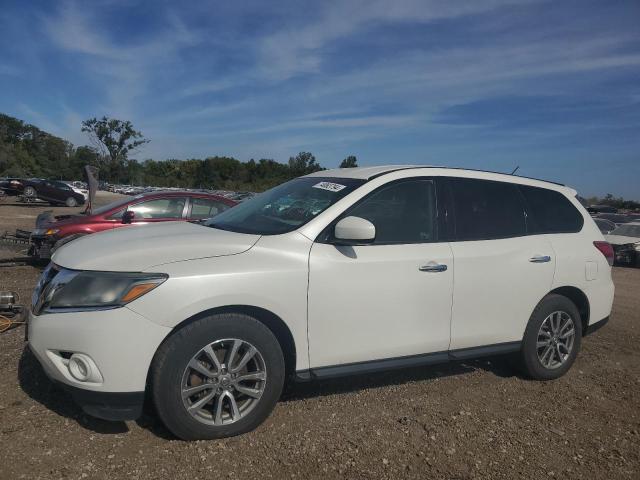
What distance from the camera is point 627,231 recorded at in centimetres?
1630

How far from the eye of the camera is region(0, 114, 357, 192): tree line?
8050 centimetres

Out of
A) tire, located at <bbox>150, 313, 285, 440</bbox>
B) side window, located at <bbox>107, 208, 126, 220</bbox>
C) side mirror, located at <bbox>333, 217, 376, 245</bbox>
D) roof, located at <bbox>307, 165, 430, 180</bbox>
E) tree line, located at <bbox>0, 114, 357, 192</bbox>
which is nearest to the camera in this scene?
tire, located at <bbox>150, 313, 285, 440</bbox>

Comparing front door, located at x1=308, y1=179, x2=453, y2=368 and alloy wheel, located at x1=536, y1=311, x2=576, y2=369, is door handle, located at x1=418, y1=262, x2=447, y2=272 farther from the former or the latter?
alloy wheel, located at x1=536, y1=311, x2=576, y2=369

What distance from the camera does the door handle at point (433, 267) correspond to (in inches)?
145

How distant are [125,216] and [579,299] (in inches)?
259

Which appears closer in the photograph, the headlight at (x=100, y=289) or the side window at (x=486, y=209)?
the headlight at (x=100, y=289)

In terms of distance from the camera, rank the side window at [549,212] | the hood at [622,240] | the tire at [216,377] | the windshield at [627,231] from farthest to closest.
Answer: the windshield at [627,231]
the hood at [622,240]
the side window at [549,212]
the tire at [216,377]

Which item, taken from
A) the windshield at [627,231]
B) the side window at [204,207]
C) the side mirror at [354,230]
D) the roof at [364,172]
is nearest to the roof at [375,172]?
the roof at [364,172]

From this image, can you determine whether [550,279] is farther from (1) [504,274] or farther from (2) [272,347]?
(2) [272,347]

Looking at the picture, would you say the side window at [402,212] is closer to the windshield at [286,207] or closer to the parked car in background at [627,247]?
the windshield at [286,207]

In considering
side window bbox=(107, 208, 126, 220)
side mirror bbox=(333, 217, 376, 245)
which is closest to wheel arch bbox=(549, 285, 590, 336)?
side mirror bbox=(333, 217, 376, 245)

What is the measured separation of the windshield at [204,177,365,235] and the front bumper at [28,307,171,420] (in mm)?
1054

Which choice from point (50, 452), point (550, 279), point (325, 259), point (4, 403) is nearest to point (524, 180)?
point (550, 279)

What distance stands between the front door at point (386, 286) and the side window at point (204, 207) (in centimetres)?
525
